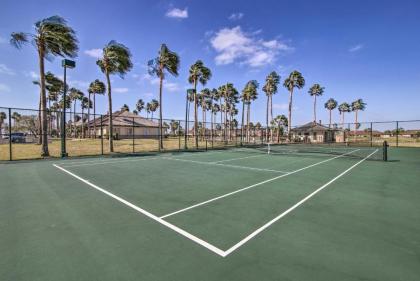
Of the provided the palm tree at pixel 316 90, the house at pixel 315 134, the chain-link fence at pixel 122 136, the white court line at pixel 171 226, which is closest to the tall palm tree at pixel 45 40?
the chain-link fence at pixel 122 136

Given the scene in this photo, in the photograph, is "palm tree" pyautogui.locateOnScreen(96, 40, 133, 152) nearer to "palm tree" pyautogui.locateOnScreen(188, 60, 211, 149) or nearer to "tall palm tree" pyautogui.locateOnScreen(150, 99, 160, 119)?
"palm tree" pyautogui.locateOnScreen(188, 60, 211, 149)

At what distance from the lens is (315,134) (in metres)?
58.8

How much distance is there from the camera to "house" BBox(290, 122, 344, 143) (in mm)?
57312

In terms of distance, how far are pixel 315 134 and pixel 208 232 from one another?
6065 centimetres

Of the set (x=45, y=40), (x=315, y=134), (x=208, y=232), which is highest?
(x=45, y=40)

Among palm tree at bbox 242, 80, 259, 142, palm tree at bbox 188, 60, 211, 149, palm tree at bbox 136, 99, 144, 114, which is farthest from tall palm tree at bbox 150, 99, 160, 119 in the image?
palm tree at bbox 188, 60, 211, 149

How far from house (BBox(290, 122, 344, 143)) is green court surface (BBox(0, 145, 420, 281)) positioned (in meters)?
52.9

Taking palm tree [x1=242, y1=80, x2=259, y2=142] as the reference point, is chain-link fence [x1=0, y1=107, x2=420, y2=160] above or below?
below

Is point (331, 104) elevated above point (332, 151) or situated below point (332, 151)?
above

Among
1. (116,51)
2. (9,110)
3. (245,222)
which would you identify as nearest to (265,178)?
(245,222)

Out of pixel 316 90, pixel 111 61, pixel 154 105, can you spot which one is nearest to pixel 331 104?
pixel 316 90

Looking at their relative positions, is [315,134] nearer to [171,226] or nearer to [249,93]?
[249,93]

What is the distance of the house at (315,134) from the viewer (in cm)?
5731

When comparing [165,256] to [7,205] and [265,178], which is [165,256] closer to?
[7,205]
